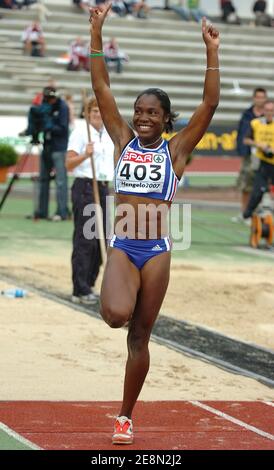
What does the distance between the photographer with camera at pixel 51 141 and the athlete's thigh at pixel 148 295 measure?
40.8ft

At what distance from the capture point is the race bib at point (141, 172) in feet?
24.8

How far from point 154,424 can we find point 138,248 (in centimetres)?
123

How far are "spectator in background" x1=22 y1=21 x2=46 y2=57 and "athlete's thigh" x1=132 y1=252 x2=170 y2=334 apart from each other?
30.5m

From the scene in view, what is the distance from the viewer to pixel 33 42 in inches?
1479

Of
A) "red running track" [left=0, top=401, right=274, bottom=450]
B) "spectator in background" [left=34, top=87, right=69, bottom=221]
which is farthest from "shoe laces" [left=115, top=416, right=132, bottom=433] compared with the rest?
"spectator in background" [left=34, top=87, right=69, bottom=221]

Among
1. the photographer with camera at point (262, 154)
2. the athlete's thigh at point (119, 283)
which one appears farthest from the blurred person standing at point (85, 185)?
the photographer with camera at point (262, 154)

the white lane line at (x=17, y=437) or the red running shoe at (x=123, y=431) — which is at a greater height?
the red running shoe at (x=123, y=431)

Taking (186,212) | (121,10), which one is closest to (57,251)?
(186,212)

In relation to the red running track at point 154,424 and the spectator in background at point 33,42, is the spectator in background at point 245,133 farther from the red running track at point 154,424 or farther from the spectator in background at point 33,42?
the spectator in background at point 33,42

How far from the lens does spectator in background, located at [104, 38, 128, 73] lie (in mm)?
37062

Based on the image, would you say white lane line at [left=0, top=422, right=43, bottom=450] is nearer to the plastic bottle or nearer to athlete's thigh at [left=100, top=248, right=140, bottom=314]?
athlete's thigh at [left=100, top=248, right=140, bottom=314]

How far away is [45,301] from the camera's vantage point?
12789 mm

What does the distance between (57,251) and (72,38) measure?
2301cm

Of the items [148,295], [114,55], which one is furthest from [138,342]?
[114,55]
